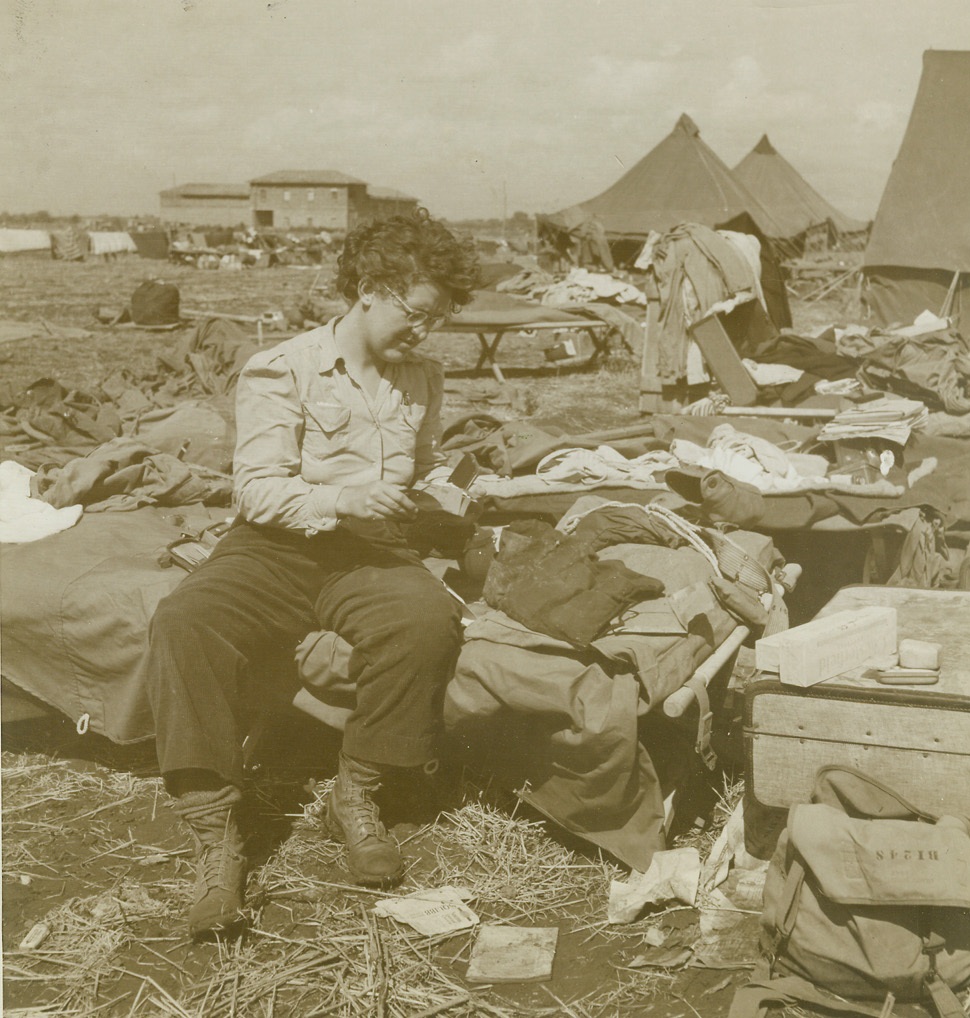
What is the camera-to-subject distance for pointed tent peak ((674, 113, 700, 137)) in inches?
815

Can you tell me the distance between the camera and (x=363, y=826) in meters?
2.85

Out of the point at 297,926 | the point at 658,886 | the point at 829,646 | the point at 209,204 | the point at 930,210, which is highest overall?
the point at 209,204

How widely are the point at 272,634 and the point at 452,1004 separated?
42.6 inches

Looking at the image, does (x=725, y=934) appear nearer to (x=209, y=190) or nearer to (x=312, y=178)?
(x=312, y=178)

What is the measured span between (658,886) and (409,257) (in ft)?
5.97

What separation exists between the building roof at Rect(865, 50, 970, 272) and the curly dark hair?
29.6ft

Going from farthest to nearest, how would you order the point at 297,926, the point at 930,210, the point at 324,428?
the point at 930,210
the point at 324,428
the point at 297,926

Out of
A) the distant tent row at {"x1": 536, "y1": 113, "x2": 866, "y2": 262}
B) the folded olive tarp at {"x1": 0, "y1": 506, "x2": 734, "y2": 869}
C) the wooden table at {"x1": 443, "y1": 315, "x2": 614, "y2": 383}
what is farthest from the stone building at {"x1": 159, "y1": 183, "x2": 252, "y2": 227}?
the folded olive tarp at {"x1": 0, "y1": 506, "x2": 734, "y2": 869}

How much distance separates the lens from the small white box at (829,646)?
98.0 inches

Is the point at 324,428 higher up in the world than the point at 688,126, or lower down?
lower down

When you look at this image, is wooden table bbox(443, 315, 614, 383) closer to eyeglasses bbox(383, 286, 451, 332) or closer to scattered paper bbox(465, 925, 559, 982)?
eyeglasses bbox(383, 286, 451, 332)

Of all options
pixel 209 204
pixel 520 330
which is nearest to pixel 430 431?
pixel 520 330

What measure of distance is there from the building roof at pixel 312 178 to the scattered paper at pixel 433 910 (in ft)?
178

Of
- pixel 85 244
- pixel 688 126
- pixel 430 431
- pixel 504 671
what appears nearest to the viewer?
pixel 504 671
